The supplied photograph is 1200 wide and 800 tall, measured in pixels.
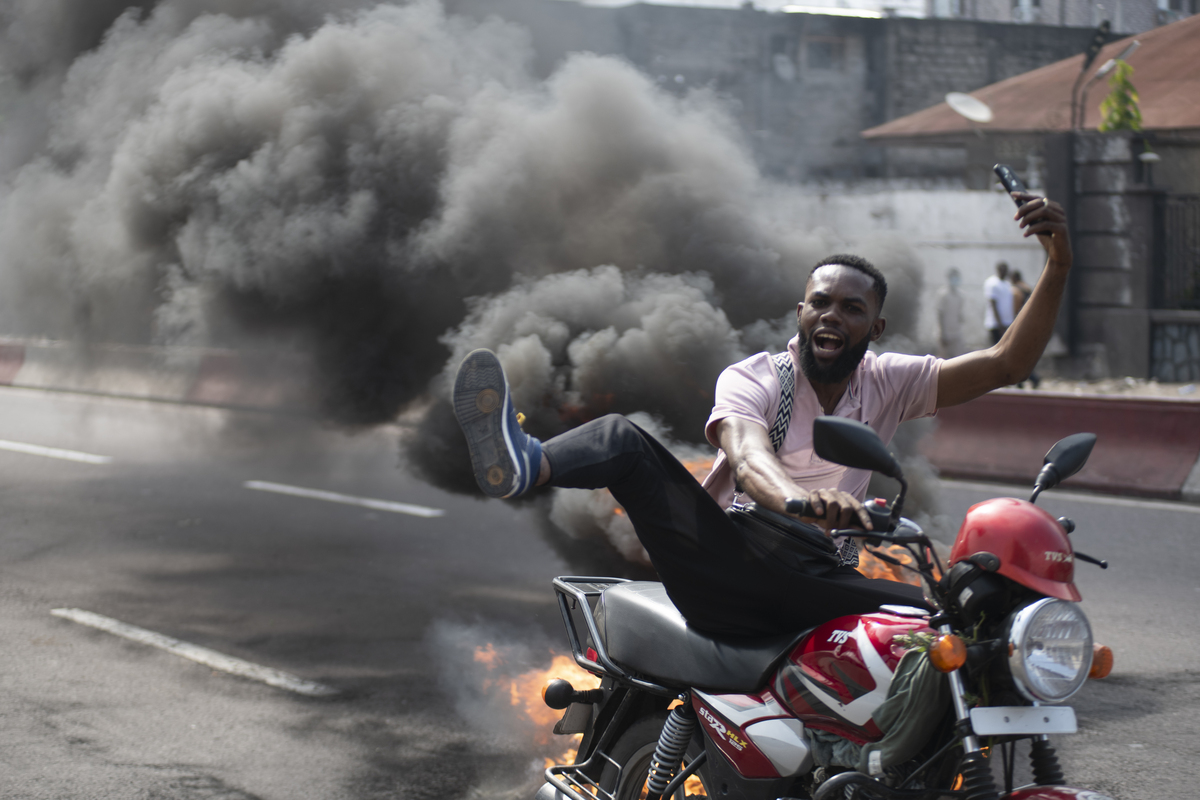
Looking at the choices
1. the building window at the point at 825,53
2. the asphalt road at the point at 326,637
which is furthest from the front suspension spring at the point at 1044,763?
the building window at the point at 825,53

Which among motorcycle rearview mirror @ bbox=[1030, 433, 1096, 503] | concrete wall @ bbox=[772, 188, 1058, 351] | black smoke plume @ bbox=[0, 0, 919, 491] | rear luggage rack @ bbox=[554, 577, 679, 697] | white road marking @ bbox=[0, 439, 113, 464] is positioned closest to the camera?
motorcycle rearview mirror @ bbox=[1030, 433, 1096, 503]

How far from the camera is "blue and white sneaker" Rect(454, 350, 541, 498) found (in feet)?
7.89

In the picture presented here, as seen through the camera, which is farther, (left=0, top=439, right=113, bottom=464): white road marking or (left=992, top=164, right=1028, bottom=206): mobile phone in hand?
(left=0, top=439, right=113, bottom=464): white road marking

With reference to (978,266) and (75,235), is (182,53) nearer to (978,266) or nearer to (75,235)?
(75,235)

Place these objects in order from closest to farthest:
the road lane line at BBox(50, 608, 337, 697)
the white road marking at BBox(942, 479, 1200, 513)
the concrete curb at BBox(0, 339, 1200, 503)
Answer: the road lane line at BBox(50, 608, 337, 697), the white road marking at BBox(942, 479, 1200, 513), the concrete curb at BBox(0, 339, 1200, 503)

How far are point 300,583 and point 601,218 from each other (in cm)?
277

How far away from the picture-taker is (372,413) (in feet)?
22.9

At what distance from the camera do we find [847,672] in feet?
7.24

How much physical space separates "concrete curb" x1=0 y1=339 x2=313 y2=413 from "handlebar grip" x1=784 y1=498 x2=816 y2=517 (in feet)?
35.4

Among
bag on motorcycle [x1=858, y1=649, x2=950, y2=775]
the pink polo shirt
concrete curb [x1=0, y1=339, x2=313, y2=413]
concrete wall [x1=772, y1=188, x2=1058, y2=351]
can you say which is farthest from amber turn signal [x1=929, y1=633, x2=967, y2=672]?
concrete wall [x1=772, y1=188, x2=1058, y2=351]

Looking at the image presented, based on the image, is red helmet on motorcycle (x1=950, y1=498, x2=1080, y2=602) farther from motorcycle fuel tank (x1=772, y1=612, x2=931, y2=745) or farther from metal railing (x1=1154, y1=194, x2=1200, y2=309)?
metal railing (x1=1154, y1=194, x2=1200, y2=309)

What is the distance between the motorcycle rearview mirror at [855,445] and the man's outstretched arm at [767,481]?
0.31 feet

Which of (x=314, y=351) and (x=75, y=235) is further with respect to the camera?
(x=75, y=235)

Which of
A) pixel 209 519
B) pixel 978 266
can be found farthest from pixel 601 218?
pixel 978 266
